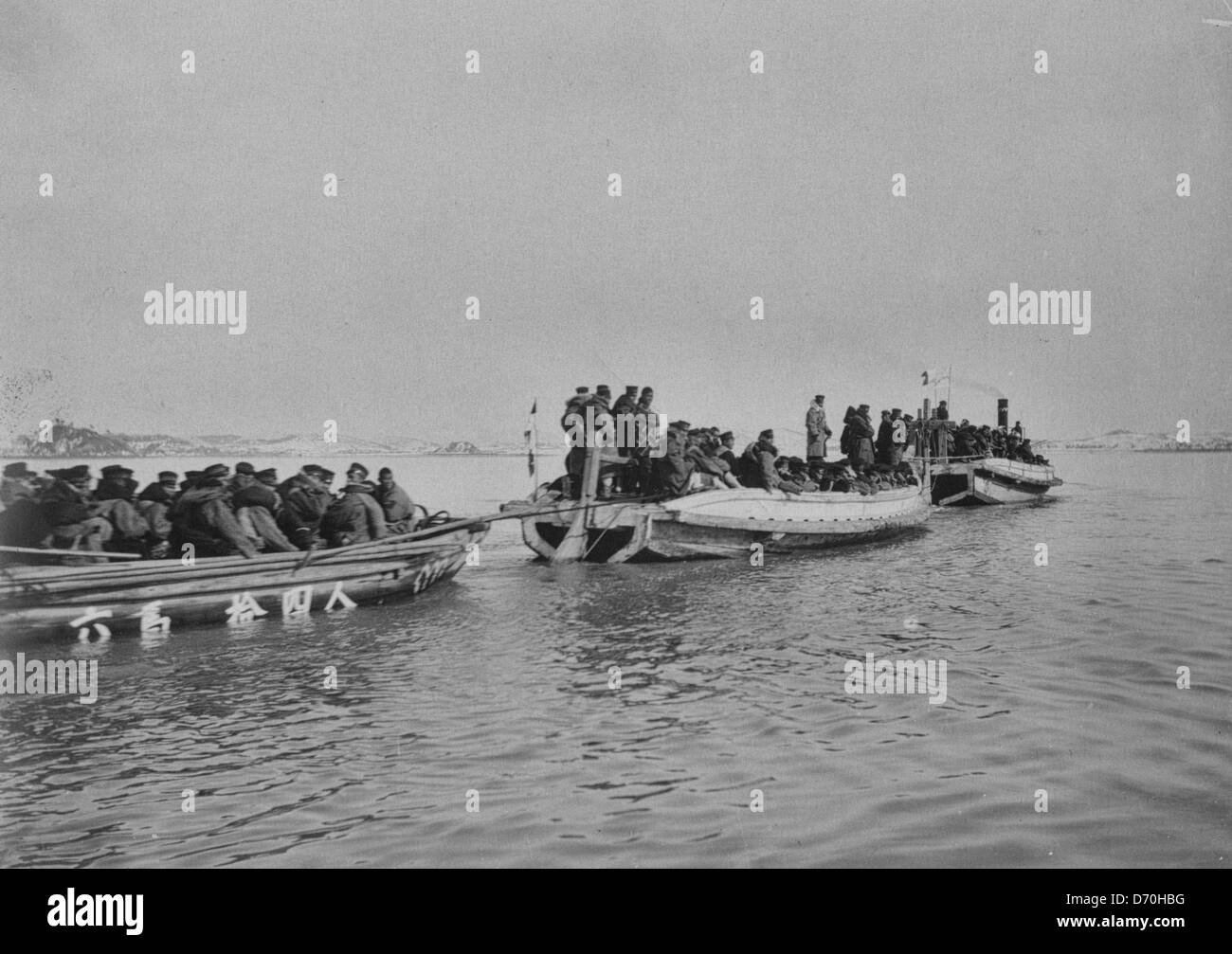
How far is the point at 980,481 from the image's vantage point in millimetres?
19953

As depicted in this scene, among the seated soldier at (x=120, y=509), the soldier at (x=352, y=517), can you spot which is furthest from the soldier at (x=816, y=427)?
the seated soldier at (x=120, y=509)

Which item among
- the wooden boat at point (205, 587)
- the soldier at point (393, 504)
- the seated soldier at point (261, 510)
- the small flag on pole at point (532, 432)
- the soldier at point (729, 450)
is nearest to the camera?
the wooden boat at point (205, 587)

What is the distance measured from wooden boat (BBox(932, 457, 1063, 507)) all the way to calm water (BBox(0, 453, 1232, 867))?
30.0 ft

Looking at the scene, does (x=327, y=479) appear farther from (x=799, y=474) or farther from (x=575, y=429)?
(x=799, y=474)

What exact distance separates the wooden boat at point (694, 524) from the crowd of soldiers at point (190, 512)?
2.81m

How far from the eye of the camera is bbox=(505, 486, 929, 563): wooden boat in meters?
12.6

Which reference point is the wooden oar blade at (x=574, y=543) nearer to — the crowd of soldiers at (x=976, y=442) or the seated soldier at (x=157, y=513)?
the seated soldier at (x=157, y=513)

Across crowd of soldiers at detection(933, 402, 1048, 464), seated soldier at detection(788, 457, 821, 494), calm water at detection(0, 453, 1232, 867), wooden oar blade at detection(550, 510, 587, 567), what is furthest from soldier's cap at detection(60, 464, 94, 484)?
crowd of soldiers at detection(933, 402, 1048, 464)

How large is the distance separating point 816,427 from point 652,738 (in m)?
8.46

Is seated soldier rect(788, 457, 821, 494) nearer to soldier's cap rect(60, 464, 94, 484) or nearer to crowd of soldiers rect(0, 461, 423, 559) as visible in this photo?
crowd of soldiers rect(0, 461, 423, 559)

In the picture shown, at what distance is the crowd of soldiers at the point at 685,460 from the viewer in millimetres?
12344

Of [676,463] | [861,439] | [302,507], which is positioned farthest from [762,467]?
[302,507]

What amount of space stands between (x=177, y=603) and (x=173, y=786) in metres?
3.70

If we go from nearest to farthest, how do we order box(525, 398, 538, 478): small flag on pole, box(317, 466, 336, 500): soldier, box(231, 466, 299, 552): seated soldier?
box(231, 466, 299, 552): seated soldier
box(317, 466, 336, 500): soldier
box(525, 398, 538, 478): small flag on pole
